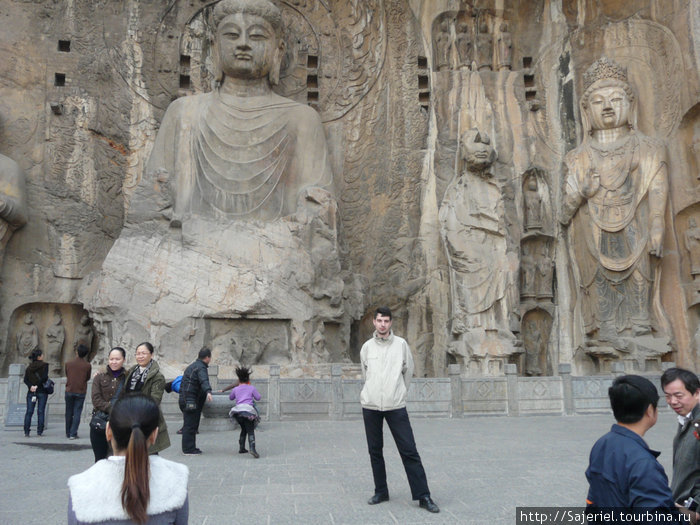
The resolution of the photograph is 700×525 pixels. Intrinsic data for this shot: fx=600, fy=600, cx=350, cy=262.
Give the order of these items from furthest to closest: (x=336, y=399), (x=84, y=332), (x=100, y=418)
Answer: (x=84, y=332)
(x=336, y=399)
(x=100, y=418)

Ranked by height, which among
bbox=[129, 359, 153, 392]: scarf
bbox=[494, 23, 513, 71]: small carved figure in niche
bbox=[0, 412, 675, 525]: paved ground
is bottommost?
bbox=[0, 412, 675, 525]: paved ground

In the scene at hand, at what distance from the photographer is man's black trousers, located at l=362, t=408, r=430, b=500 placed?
3.45m

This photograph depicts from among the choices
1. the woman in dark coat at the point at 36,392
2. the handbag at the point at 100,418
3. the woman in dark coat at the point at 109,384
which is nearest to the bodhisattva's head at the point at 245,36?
the woman in dark coat at the point at 36,392

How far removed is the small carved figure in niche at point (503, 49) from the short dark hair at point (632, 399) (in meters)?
11.4

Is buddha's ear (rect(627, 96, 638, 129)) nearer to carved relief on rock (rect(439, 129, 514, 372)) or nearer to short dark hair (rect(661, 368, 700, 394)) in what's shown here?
carved relief on rock (rect(439, 129, 514, 372))

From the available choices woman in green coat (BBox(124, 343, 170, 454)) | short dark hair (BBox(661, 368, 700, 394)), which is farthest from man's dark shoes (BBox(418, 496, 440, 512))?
woman in green coat (BBox(124, 343, 170, 454))

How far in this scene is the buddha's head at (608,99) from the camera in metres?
10.8

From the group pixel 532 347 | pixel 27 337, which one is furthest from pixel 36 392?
pixel 532 347

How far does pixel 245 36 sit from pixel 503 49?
17.0 ft

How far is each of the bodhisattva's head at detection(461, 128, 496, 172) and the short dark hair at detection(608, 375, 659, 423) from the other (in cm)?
909

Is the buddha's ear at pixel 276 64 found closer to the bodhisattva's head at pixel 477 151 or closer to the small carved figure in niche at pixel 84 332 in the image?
the bodhisattva's head at pixel 477 151

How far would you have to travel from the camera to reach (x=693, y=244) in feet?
33.9

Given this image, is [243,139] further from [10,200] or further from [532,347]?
[532,347]

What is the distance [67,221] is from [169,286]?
3564 mm
